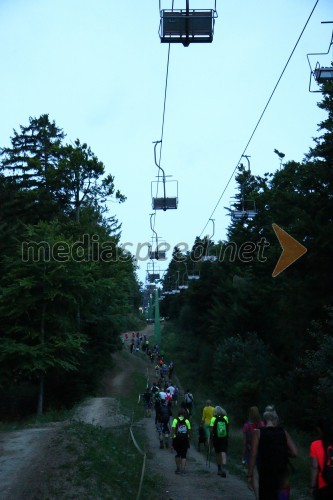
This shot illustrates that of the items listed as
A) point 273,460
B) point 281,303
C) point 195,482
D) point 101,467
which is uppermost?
point 281,303

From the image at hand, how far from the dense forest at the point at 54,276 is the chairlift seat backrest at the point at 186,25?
28.9 metres

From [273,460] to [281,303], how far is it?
96.0 ft

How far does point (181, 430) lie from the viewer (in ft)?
49.4

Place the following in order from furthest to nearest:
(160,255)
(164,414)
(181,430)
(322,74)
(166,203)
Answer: (160,255) < (166,203) < (164,414) < (322,74) < (181,430)

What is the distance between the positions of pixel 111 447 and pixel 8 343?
2222cm

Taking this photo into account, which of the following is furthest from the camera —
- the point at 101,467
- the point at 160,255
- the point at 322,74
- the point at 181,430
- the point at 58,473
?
the point at 160,255

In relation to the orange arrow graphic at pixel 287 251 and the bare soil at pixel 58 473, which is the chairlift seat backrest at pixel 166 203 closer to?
the bare soil at pixel 58 473

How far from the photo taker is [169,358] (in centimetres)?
7556

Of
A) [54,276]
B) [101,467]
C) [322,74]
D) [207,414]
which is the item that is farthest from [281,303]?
[101,467]

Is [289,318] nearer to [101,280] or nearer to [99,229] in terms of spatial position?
[101,280]

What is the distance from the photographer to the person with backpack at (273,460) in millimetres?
7879

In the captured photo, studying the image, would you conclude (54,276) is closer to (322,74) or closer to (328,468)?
(322,74)

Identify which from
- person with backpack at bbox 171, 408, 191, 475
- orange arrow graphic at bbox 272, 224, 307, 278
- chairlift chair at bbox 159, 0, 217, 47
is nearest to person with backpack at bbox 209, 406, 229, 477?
person with backpack at bbox 171, 408, 191, 475

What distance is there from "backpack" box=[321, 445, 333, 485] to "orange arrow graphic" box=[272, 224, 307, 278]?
911 inches
